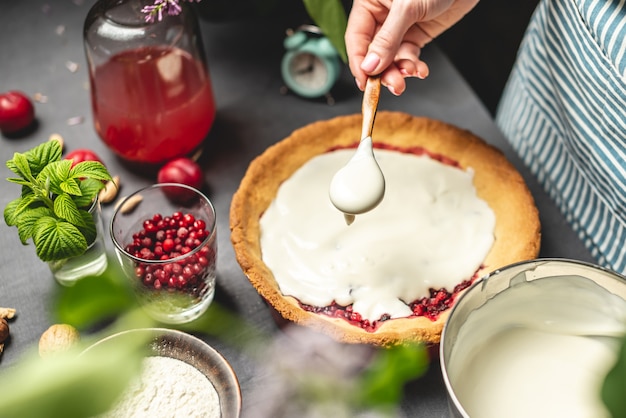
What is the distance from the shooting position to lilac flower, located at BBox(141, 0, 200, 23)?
1.27 meters

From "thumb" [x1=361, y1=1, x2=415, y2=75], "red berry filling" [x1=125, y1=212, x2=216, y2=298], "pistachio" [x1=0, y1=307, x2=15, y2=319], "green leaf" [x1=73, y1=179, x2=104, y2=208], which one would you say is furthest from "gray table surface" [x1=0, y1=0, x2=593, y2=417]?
"thumb" [x1=361, y1=1, x2=415, y2=75]

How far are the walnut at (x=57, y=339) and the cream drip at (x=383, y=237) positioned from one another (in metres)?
0.36

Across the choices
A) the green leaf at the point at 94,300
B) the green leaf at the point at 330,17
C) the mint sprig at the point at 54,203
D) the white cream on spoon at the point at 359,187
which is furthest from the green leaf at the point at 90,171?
the green leaf at the point at 330,17

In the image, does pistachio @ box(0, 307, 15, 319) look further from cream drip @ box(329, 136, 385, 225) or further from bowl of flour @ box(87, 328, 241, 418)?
cream drip @ box(329, 136, 385, 225)

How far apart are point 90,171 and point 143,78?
0.29 meters

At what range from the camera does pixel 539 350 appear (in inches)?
39.2

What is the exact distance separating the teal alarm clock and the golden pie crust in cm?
20

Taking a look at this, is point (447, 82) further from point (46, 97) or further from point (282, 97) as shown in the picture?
point (46, 97)

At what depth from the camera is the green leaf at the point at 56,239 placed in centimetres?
106

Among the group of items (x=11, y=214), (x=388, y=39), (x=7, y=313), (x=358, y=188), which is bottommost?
(x=7, y=313)

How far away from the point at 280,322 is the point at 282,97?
0.66 metres

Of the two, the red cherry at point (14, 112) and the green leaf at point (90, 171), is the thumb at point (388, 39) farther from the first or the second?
the red cherry at point (14, 112)

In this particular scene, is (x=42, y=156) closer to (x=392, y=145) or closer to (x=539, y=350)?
(x=392, y=145)

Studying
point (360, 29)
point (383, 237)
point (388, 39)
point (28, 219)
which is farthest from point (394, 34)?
point (28, 219)
